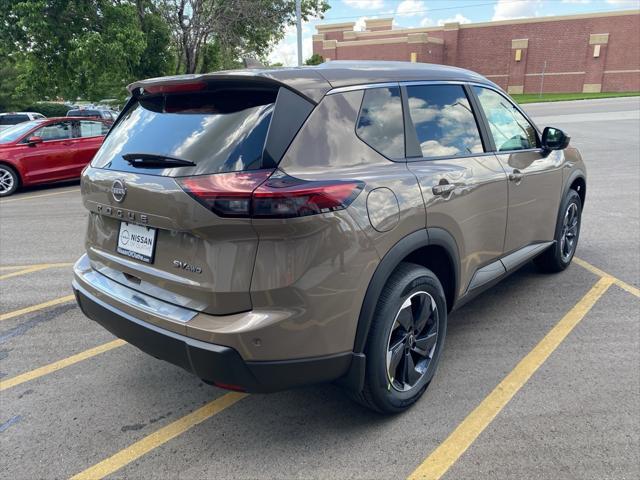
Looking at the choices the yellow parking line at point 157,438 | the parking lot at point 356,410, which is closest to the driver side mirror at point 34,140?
the parking lot at point 356,410

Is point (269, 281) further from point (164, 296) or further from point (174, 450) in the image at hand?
point (174, 450)

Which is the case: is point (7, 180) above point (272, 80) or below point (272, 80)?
below

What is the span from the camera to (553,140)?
13.8 ft

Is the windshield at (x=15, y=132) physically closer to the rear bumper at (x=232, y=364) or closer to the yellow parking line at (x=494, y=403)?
the rear bumper at (x=232, y=364)

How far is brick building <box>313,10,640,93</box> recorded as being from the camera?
166ft

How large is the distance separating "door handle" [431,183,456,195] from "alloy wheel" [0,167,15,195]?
10174 mm

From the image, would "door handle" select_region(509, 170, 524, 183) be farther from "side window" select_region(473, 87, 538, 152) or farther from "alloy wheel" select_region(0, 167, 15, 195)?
"alloy wheel" select_region(0, 167, 15, 195)

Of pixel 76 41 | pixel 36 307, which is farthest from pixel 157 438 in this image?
pixel 76 41

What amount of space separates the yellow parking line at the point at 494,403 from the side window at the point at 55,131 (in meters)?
10.6

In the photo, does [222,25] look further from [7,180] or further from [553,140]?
[553,140]

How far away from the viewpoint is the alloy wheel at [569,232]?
15.8 ft

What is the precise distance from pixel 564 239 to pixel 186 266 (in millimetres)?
3903

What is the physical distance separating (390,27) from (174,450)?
73.9 metres

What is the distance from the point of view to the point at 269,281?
219cm
